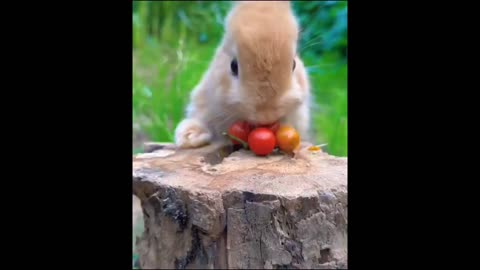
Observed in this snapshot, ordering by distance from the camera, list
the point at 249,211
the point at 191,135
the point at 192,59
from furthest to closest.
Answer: the point at 192,59, the point at 191,135, the point at 249,211

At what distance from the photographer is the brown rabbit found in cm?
123

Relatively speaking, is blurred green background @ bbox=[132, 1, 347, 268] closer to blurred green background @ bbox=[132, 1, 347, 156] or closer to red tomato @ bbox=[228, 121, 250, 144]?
blurred green background @ bbox=[132, 1, 347, 156]

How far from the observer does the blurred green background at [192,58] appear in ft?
5.37

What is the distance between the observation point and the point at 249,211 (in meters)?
1.02

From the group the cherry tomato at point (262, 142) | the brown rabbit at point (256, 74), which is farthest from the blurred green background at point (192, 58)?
the cherry tomato at point (262, 142)

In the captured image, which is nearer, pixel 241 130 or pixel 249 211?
pixel 249 211

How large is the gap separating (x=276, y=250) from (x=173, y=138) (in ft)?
2.27

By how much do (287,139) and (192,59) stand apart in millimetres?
867

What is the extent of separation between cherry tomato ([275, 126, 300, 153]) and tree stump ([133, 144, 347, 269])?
6 centimetres

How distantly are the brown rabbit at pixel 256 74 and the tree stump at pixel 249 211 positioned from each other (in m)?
0.18

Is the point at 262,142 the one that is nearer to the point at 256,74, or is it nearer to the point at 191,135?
the point at 256,74

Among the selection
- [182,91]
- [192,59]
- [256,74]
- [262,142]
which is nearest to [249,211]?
[262,142]
